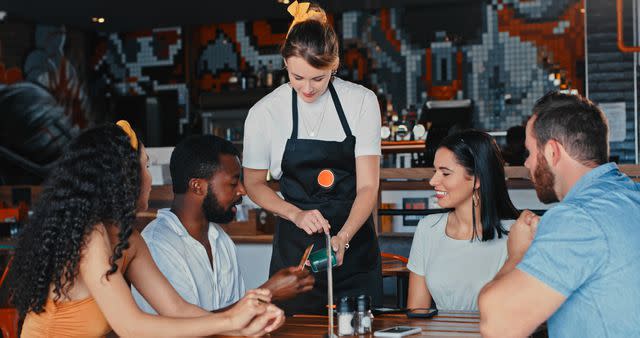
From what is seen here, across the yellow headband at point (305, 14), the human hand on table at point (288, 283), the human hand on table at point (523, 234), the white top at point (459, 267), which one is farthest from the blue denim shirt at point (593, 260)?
the yellow headband at point (305, 14)

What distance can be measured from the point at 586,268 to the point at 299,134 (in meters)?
1.49

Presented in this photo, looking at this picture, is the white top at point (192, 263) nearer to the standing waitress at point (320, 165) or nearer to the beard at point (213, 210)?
the beard at point (213, 210)

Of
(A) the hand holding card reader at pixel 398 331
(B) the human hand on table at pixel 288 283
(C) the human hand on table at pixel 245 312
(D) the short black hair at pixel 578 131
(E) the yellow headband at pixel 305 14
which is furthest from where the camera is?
(E) the yellow headband at pixel 305 14

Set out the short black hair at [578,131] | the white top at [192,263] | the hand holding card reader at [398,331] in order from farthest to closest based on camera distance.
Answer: the white top at [192,263]
the hand holding card reader at [398,331]
the short black hair at [578,131]

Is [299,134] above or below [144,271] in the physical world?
above

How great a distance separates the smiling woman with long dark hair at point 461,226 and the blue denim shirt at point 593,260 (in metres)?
1.15

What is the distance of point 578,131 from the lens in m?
1.74

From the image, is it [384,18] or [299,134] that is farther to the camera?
[384,18]

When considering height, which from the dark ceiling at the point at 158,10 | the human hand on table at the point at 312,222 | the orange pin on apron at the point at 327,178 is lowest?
the human hand on table at the point at 312,222

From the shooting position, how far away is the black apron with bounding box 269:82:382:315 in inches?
114

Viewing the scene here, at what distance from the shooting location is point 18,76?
377 inches

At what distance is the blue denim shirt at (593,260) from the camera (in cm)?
161

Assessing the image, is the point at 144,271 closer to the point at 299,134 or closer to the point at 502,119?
the point at 299,134

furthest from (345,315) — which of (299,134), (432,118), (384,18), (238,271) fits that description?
(384,18)
